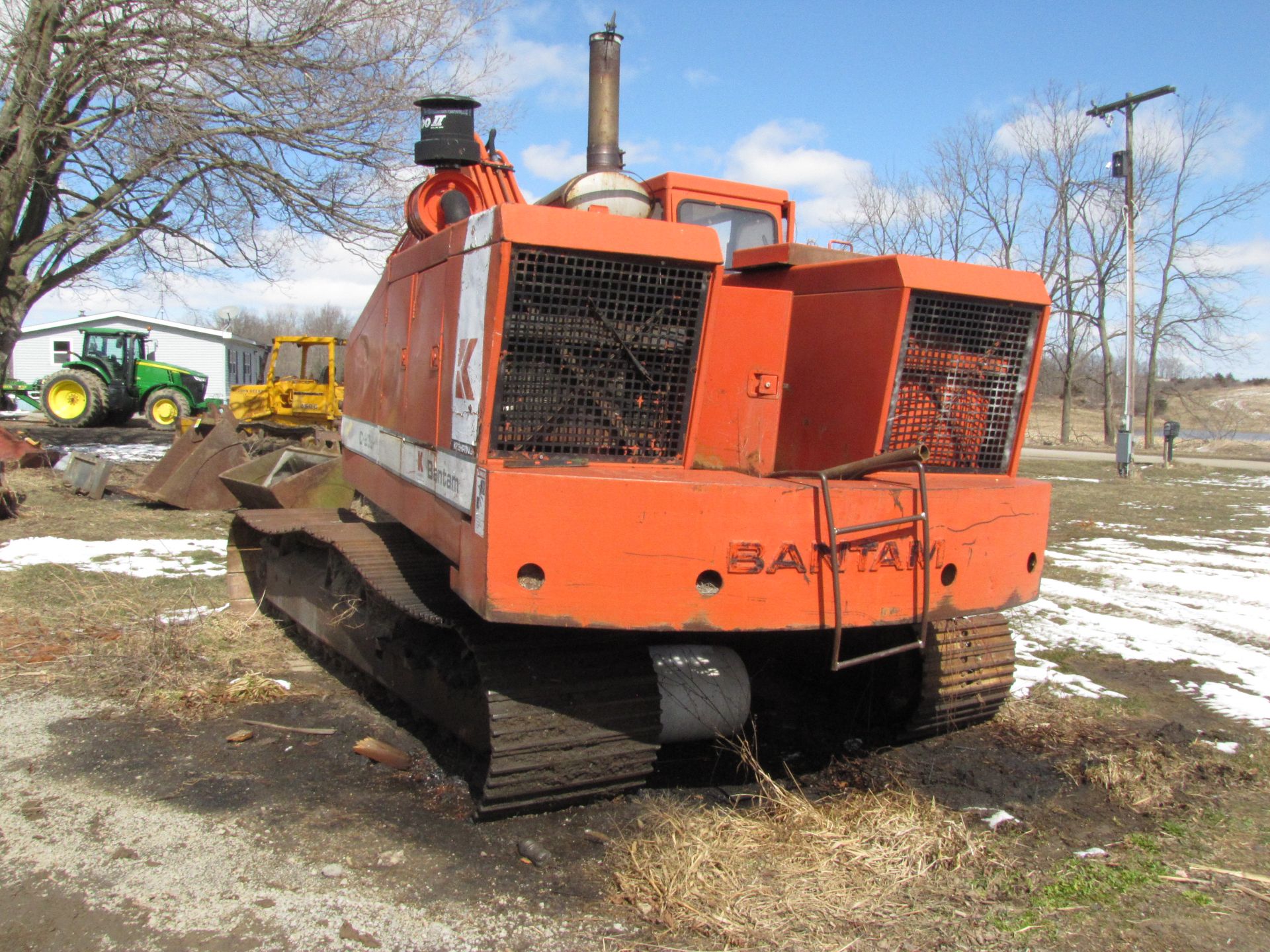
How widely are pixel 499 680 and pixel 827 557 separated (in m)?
1.11

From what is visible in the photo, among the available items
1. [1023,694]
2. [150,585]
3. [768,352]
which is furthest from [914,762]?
[150,585]

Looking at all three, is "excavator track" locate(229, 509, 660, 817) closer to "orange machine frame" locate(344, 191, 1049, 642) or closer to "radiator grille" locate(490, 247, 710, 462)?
"orange machine frame" locate(344, 191, 1049, 642)

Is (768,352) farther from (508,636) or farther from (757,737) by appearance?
(757,737)

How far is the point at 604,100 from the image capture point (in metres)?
4.97

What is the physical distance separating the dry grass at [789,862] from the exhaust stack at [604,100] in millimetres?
2816

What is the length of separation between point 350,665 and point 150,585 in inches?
99.5

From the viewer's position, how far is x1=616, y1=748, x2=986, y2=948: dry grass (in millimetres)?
2949

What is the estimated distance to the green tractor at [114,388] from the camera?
26094 millimetres

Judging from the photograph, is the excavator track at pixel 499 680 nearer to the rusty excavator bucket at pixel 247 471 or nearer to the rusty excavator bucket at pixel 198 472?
the rusty excavator bucket at pixel 247 471

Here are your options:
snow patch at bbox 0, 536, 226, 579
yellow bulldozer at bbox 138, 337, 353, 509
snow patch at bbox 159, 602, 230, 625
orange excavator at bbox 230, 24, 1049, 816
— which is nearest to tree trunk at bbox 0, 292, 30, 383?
yellow bulldozer at bbox 138, 337, 353, 509

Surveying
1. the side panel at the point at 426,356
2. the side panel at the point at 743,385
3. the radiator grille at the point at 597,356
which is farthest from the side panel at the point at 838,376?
the side panel at the point at 426,356

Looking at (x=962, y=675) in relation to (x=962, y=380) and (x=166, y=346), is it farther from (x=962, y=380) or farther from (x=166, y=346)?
(x=166, y=346)

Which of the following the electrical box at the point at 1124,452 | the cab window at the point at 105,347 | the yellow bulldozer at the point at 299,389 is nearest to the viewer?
the yellow bulldozer at the point at 299,389

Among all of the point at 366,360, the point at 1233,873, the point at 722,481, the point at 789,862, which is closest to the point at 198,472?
the point at 366,360
